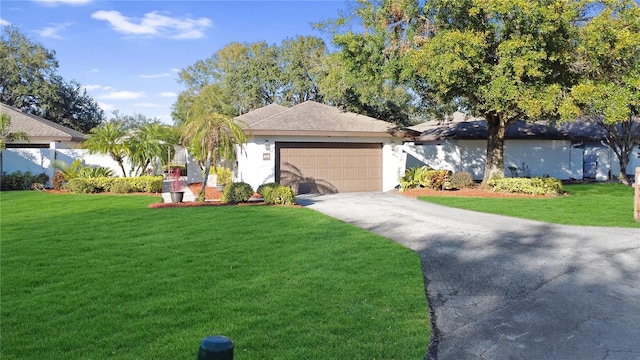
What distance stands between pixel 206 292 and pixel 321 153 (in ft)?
47.2

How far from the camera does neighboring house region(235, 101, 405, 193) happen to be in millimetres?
18672

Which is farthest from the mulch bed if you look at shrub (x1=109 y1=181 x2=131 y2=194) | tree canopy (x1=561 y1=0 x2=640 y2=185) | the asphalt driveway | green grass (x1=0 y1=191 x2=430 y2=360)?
shrub (x1=109 y1=181 x2=131 y2=194)

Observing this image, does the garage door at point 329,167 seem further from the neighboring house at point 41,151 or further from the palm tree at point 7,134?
the palm tree at point 7,134

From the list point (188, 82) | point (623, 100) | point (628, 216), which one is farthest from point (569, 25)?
point (188, 82)

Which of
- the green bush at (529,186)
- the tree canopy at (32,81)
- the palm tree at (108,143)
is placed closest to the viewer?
the green bush at (529,186)

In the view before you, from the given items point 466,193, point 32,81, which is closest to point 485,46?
point 466,193

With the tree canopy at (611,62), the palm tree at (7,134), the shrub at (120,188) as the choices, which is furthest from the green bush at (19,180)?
the tree canopy at (611,62)

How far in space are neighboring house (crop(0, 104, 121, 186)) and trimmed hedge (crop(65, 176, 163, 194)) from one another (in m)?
3.78

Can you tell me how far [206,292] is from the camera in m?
5.48

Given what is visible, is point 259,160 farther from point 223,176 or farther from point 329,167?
point 329,167

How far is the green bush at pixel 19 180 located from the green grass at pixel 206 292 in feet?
37.1

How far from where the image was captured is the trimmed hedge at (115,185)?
17.6 metres

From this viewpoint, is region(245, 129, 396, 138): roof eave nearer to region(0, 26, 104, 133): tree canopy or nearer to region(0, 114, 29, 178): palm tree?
region(0, 114, 29, 178): palm tree

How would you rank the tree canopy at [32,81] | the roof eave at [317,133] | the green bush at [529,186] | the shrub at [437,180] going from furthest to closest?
the tree canopy at [32,81] → the shrub at [437,180] → the roof eave at [317,133] → the green bush at [529,186]
